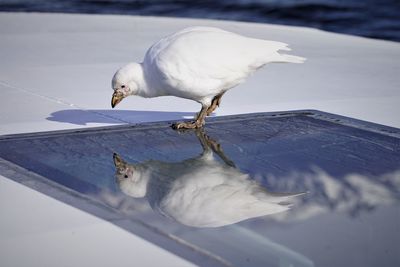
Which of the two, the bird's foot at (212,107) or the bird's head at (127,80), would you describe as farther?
the bird's foot at (212,107)

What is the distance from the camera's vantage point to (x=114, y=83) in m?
3.77

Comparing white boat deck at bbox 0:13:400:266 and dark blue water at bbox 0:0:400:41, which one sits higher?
white boat deck at bbox 0:13:400:266

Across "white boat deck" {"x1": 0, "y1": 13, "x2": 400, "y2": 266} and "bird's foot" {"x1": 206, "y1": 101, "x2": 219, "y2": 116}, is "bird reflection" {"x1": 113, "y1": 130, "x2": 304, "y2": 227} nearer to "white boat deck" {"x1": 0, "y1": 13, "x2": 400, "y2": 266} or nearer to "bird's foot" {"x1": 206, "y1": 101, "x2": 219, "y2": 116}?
"white boat deck" {"x1": 0, "y1": 13, "x2": 400, "y2": 266}

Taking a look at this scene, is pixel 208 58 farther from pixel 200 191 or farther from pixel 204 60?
pixel 200 191

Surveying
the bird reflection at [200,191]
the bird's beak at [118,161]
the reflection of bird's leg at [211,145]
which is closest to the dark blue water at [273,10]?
the reflection of bird's leg at [211,145]

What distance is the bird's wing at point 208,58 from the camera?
351 centimetres

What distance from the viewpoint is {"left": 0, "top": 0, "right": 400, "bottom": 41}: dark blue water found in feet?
58.6

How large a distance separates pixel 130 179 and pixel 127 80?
1.00m

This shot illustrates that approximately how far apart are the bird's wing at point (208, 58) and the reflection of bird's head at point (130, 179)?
1.89 ft

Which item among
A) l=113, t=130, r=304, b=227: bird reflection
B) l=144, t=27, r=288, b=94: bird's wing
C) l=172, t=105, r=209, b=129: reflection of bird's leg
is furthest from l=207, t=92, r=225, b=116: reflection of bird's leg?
l=113, t=130, r=304, b=227: bird reflection

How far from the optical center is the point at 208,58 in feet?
11.5

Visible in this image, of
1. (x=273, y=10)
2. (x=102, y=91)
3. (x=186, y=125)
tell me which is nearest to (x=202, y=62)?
(x=186, y=125)

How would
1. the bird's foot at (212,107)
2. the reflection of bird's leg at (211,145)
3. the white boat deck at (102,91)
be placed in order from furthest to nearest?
the bird's foot at (212,107) → the reflection of bird's leg at (211,145) → the white boat deck at (102,91)

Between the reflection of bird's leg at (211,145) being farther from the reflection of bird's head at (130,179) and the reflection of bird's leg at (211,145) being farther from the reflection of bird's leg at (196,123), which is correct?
the reflection of bird's head at (130,179)
